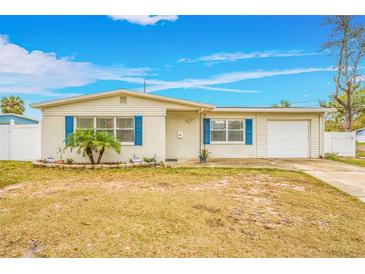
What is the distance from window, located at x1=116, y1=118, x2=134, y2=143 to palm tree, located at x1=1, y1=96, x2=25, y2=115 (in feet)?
98.7

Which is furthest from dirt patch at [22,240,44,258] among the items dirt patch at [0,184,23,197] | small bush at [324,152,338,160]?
small bush at [324,152,338,160]

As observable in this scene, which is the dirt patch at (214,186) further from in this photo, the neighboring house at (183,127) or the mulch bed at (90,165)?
the neighboring house at (183,127)

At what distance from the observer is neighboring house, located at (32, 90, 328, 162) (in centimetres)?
960

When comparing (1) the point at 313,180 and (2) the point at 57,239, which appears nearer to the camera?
(2) the point at 57,239

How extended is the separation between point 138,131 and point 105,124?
1.49 metres

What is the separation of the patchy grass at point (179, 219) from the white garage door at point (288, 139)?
5.60 metres

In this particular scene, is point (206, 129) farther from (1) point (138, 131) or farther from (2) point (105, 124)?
(2) point (105, 124)

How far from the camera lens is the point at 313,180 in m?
6.51

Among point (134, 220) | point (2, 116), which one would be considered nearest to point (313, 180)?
point (134, 220)

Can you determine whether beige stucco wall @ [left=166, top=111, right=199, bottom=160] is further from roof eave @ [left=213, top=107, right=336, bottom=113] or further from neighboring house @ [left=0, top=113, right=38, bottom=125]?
neighboring house @ [left=0, top=113, right=38, bottom=125]

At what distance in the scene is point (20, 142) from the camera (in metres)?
10.8

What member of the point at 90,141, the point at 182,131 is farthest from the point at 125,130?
the point at 182,131
